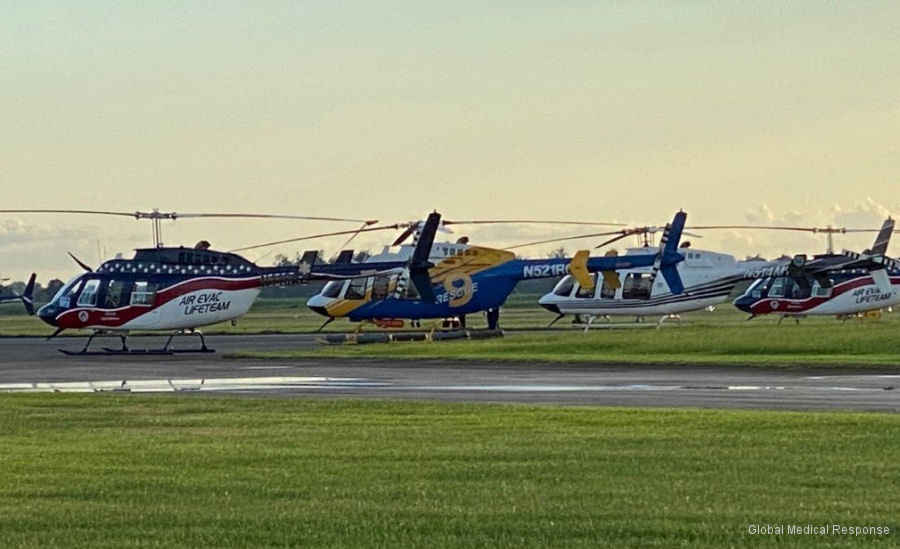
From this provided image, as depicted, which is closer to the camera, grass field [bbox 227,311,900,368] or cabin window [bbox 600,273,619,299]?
grass field [bbox 227,311,900,368]

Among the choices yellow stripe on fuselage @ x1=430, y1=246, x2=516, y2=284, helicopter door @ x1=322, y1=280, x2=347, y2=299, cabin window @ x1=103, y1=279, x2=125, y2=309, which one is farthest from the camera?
helicopter door @ x1=322, y1=280, x2=347, y2=299

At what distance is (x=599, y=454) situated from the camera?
16297 mm

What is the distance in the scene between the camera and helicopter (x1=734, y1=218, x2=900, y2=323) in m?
70.7

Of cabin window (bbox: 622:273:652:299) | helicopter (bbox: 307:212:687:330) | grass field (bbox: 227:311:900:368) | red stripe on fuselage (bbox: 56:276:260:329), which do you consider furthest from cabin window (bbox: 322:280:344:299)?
cabin window (bbox: 622:273:652:299)

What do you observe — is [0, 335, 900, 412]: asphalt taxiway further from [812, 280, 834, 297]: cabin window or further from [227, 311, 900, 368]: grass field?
[812, 280, 834, 297]: cabin window

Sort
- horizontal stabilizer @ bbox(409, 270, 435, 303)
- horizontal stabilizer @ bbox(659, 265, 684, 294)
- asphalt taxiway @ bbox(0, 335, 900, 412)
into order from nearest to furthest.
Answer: asphalt taxiway @ bbox(0, 335, 900, 412) < horizontal stabilizer @ bbox(409, 270, 435, 303) < horizontal stabilizer @ bbox(659, 265, 684, 294)

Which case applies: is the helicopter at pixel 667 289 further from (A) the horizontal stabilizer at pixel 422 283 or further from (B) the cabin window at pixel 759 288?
(A) the horizontal stabilizer at pixel 422 283

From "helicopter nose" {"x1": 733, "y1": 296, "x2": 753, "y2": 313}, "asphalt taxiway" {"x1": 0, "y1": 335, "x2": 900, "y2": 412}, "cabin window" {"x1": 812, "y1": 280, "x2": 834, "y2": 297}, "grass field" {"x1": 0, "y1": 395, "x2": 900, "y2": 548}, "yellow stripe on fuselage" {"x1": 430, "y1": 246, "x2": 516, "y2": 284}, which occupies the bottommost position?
"grass field" {"x1": 0, "y1": 395, "x2": 900, "y2": 548}

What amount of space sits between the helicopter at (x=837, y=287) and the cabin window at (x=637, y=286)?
192 inches

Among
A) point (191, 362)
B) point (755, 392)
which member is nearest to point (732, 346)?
point (191, 362)

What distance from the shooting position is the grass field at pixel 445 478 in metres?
11.8

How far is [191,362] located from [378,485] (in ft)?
93.5

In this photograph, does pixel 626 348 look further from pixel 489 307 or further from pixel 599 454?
pixel 599 454

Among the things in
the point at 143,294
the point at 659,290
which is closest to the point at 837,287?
the point at 659,290
